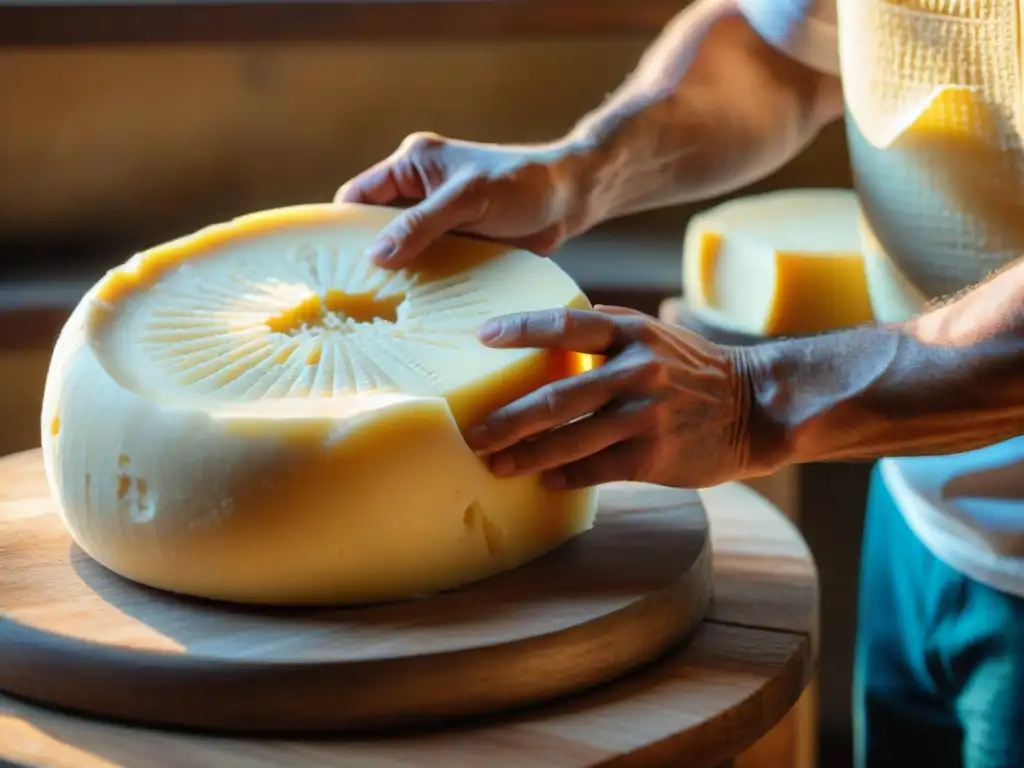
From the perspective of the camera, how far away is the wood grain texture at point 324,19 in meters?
2.22

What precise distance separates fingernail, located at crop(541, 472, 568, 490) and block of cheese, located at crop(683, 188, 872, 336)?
88 centimetres

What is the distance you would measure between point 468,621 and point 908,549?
1.85ft

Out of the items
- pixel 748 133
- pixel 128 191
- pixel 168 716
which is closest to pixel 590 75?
pixel 128 191

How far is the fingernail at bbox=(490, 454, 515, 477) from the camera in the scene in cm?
108

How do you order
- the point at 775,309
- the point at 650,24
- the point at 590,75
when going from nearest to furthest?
the point at 775,309
the point at 650,24
the point at 590,75

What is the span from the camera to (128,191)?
2.54 metres

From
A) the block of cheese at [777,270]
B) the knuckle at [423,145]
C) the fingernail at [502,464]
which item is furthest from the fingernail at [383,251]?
the block of cheese at [777,270]

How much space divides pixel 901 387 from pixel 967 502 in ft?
0.77

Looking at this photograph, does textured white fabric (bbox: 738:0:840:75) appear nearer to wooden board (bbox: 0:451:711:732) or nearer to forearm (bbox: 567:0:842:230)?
forearm (bbox: 567:0:842:230)

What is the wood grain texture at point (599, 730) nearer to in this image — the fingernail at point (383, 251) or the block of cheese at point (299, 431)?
the block of cheese at point (299, 431)

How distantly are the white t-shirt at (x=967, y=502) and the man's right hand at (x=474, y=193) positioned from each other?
0.31 m

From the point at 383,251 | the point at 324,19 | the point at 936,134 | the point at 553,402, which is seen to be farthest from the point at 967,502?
the point at 324,19

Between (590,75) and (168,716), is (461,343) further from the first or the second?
(590,75)

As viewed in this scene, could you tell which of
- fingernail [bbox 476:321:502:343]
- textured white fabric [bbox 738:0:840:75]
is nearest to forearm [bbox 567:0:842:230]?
textured white fabric [bbox 738:0:840:75]
